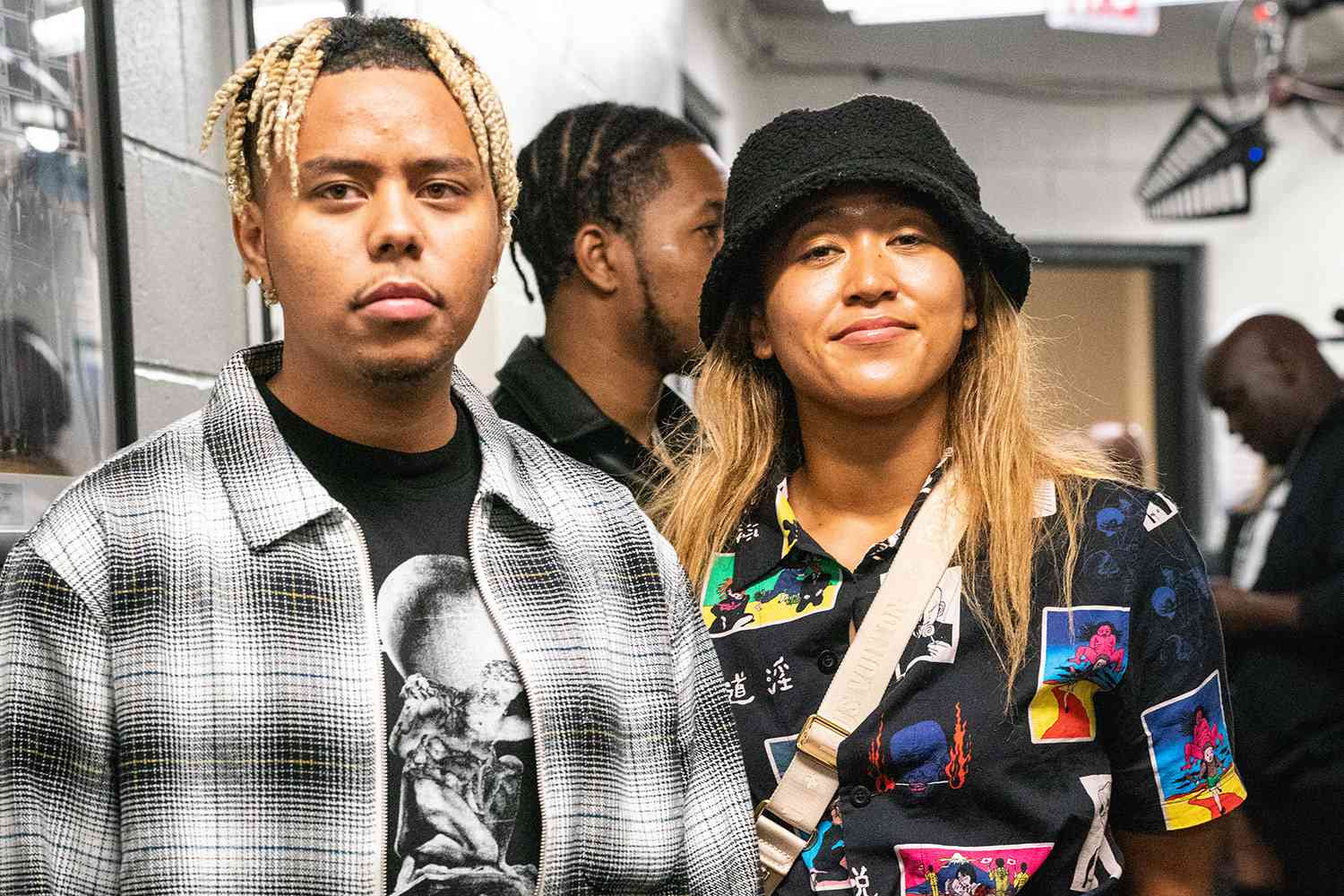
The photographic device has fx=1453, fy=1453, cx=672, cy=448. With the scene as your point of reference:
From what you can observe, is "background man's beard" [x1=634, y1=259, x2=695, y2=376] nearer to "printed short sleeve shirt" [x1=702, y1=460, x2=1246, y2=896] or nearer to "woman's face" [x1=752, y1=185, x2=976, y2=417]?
"woman's face" [x1=752, y1=185, x2=976, y2=417]

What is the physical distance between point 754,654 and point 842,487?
273mm

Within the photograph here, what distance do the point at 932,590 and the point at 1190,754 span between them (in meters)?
0.35

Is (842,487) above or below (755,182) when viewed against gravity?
below

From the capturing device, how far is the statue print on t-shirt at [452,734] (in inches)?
53.2

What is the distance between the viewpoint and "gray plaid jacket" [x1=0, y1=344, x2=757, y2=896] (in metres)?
1.26

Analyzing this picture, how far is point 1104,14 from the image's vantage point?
5.39 metres

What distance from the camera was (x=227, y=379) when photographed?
1473mm

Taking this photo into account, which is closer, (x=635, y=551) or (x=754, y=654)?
(x=635, y=551)

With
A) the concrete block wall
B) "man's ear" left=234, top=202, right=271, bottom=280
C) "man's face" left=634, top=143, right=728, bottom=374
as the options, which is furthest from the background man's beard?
"man's ear" left=234, top=202, right=271, bottom=280

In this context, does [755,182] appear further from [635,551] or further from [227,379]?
[227,379]

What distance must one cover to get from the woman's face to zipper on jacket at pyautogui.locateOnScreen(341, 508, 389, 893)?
67cm

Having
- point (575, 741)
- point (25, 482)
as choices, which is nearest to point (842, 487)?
point (575, 741)

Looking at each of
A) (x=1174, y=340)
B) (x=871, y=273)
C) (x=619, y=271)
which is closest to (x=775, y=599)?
(x=871, y=273)

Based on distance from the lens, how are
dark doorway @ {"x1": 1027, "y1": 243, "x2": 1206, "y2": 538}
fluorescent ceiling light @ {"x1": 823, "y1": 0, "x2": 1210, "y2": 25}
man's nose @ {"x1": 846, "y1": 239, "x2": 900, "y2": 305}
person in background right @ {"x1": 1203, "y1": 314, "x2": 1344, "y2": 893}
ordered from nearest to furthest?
man's nose @ {"x1": 846, "y1": 239, "x2": 900, "y2": 305}
person in background right @ {"x1": 1203, "y1": 314, "x2": 1344, "y2": 893}
fluorescent ceiling light @ {"x1": 823, "y1": 0, "x2": 1210, "y2": 25}
dark doorway @ {"x1": 1027, "y1": 243, "x2": 1206, "y2": 538}
